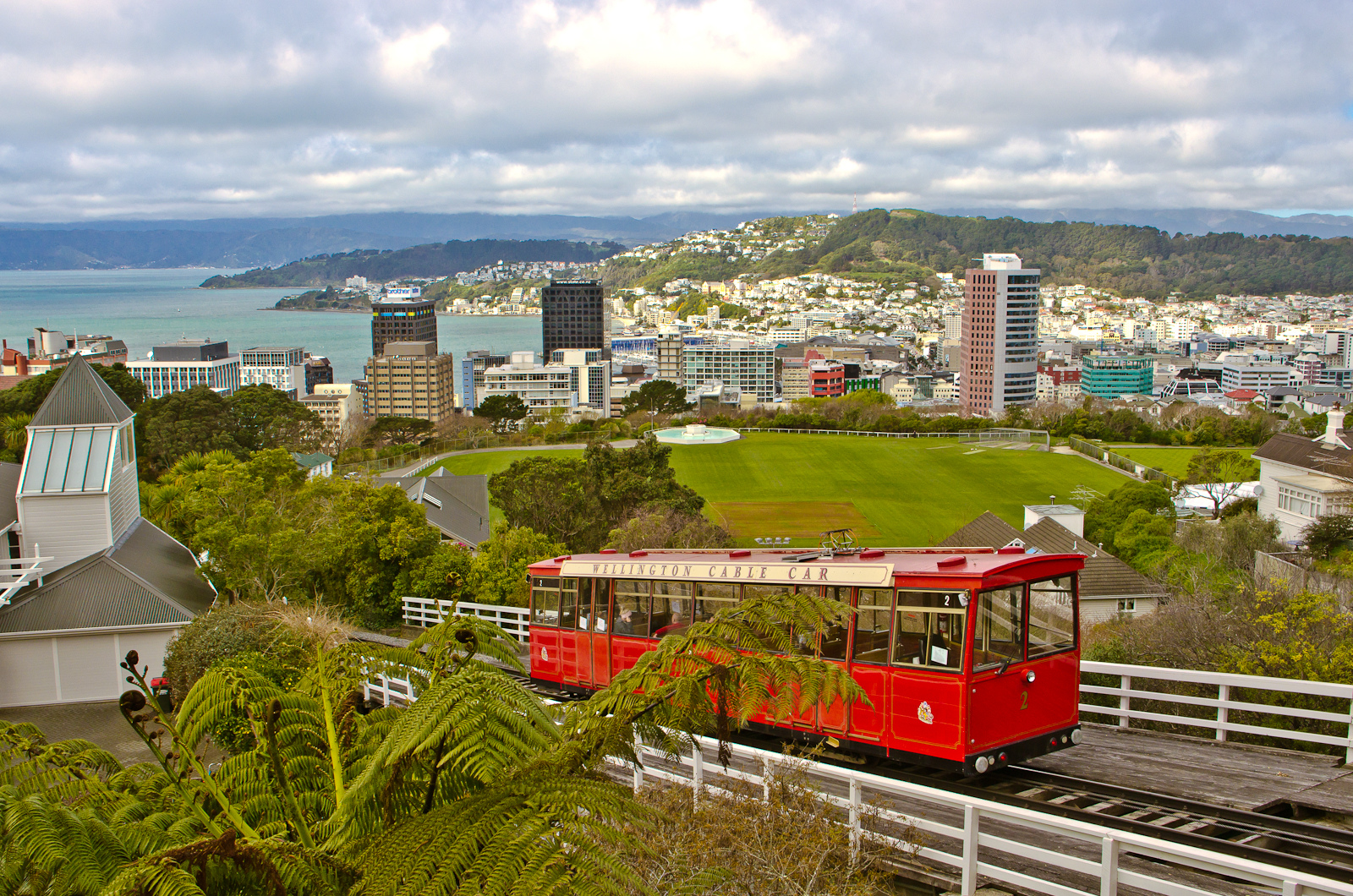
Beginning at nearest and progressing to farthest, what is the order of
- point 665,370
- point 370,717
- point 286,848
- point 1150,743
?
point 286,848 → point 370,717 → point 1150,743 → point 665,370

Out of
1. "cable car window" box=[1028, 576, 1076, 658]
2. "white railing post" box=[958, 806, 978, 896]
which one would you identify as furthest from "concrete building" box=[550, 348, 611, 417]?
"white railing post" box=[958, 806, 978, 896]

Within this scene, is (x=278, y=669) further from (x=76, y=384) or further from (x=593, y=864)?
(x=76, y=384)

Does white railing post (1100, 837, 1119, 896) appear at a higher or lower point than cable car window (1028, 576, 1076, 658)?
lower

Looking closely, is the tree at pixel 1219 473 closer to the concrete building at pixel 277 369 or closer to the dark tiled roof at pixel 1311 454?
the dark tiled roof at pixel 1311 454

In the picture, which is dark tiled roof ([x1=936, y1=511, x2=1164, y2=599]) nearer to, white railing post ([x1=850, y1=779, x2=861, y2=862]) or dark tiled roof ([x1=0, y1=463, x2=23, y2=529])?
white railing post ([x1=850, y1=779, x2=861, y2=862])

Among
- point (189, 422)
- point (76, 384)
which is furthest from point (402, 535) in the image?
point (189, 422)

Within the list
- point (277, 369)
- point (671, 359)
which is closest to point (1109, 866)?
point (277, 369)
